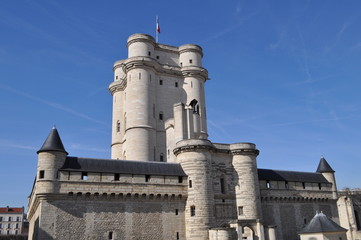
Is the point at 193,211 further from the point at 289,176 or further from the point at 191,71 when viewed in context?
the point at 191,71

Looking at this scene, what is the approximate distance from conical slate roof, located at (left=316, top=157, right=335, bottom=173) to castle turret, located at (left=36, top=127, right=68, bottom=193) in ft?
92.2

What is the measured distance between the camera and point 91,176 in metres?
25.7

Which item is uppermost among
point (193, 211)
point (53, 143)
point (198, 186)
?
point (53, 143)

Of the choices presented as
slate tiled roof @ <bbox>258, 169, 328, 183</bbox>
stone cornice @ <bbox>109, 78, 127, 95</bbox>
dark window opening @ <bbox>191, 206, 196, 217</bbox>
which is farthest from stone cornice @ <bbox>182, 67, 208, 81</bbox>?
dark window opening @ <bbox>191, 206, 196, 217</bbox>

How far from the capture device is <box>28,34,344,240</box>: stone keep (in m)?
24.8

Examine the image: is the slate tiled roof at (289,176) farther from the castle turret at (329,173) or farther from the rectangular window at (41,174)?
the rectangular window at (41,174)

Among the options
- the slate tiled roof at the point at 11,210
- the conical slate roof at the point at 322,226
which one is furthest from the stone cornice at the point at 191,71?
the slate tiled roof at the point at 11,210

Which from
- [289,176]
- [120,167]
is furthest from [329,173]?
[120,167]

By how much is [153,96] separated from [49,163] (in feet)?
51.7

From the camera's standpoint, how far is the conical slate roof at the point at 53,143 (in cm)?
2494

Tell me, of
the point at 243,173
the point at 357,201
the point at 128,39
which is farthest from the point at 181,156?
the point at 357,201

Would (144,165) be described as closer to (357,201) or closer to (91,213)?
(91,213)

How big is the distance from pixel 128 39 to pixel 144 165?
17.8 meters

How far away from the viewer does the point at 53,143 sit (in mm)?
25328
